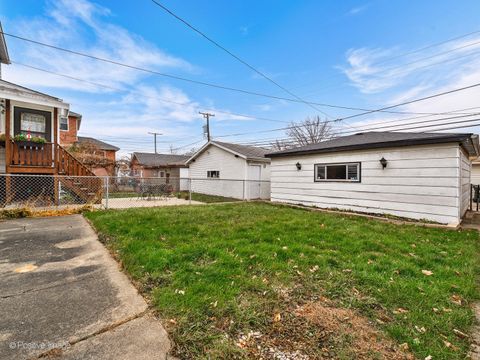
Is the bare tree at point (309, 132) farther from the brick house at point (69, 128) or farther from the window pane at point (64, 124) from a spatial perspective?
the window pane at point (64, 124)

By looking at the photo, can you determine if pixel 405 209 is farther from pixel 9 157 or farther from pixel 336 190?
pixel 9 157

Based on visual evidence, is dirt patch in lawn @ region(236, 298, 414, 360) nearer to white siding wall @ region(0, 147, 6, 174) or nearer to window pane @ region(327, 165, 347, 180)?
window pane @ region(327, 165, 347, 180)

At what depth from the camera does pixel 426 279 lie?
3.05 m

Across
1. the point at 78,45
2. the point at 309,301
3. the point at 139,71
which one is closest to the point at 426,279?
the point at 309,301

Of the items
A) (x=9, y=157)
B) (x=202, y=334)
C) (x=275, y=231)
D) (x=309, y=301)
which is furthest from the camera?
(x=9, y=157)

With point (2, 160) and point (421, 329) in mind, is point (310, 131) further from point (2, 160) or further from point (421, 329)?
point (421, 329)

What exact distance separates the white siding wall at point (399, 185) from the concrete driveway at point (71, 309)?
25.6 ft

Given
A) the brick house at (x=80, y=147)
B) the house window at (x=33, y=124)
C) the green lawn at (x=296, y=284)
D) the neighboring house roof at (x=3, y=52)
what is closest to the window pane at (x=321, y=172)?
the green lawn at (x=296, y=284)

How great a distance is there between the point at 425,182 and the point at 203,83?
10.7 metres

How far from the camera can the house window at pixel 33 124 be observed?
352 inches

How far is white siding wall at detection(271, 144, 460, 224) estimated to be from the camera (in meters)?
6.50

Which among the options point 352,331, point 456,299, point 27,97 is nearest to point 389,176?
point 456,299

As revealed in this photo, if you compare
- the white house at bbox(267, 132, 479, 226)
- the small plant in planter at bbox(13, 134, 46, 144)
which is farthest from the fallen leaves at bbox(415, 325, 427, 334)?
the small plant in planter at bbox(13, 134, 46, 144)

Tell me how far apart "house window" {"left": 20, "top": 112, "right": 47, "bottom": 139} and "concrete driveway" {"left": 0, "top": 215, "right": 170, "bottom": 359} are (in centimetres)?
704
